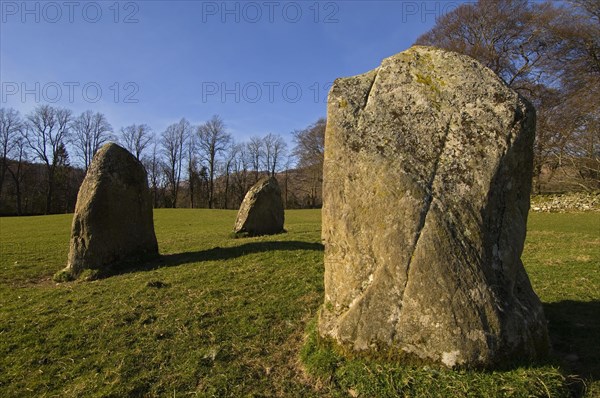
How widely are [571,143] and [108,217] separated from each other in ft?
112

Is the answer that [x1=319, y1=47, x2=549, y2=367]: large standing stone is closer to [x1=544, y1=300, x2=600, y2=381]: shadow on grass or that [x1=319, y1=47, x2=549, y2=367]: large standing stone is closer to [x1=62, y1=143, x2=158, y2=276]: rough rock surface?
[x1=544, y1=300, x2=600, y2=381]: shadow on grass

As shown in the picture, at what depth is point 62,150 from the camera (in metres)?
66.2

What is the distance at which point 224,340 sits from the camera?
227 inches

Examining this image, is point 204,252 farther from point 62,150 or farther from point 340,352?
point 62,150

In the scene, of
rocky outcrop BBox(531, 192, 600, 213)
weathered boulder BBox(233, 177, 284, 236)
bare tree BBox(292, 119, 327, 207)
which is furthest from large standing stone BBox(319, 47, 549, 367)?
bare tree BBox(292, 119, 327, 207)

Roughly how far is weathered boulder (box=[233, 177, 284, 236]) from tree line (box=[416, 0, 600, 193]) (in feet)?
85.6

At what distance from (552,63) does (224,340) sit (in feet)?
133

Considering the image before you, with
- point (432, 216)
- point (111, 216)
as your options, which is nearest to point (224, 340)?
point (432, 216)

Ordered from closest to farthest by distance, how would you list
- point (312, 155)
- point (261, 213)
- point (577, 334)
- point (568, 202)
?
point (577, 334), point (261, 213), point (568, 202), point (312, 155)

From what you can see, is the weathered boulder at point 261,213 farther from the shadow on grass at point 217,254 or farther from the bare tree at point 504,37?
the bare tree at point 504,37

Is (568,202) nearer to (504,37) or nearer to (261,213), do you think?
(504,37)

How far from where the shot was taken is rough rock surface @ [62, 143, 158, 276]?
10500 millimetres

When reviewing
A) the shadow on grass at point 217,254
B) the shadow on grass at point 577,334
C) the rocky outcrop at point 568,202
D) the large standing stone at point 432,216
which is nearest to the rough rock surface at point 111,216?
the shadow on grass at point 217,254

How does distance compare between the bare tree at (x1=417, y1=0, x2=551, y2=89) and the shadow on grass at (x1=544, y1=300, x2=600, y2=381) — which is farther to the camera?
the bare tree at (x1=417, y1=0, x2=551, y2=89)
